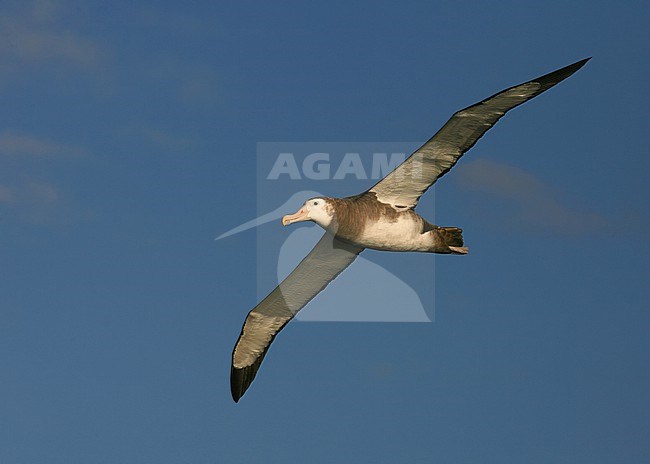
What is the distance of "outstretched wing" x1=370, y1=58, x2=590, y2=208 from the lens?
16812mm

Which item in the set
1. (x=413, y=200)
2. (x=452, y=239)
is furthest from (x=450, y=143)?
(x=452, y=239)

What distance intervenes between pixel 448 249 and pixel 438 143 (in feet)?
6.15

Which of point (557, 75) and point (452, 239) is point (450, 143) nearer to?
point (452, 239)

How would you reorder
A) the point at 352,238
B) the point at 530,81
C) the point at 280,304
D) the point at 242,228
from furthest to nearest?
the point at 280,304 < the point at 242,228 < the point at 352,238 < the point at 530,81

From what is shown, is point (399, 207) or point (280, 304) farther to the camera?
point (280, 304)

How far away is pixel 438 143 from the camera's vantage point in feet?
57.5

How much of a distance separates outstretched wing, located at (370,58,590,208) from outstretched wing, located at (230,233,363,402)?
132cm

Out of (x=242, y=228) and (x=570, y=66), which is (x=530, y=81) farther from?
(x=242, y=228)

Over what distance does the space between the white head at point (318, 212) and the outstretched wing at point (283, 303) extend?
93 centimetres

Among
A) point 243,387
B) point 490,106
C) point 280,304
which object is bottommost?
point 243,387

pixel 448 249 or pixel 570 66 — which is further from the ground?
pixel 570 66

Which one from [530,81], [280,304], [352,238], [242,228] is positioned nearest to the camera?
[530,81]

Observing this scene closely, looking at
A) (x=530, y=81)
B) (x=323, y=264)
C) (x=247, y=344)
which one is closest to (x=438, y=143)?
(x=530, y=81)

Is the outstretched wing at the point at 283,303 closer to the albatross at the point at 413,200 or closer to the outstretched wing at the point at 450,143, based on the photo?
the albatross at the point at 413,200
